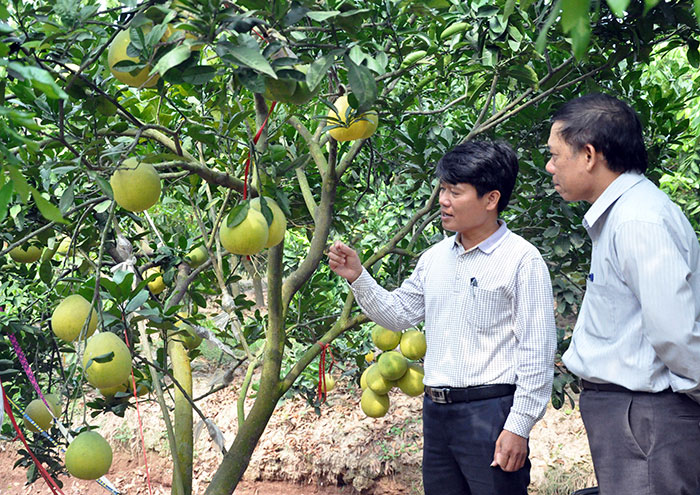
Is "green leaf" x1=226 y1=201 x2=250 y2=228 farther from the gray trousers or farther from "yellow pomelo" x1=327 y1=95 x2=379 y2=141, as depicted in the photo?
the gray trousers

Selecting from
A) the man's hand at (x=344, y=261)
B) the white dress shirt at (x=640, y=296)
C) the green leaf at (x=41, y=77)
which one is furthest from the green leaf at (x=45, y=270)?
the white dress shirt at (x=640, y=296)

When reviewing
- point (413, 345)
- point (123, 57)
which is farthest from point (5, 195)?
point (413, 345)

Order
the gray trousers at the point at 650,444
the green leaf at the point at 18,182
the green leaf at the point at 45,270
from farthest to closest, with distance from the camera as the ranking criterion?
1. the green leaf at the point at 45,270
2. the gray trousers at the point at 650,444
3. the green leaf at the point at 18,182

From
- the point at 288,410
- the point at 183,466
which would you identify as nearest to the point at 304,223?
the point at 183,466

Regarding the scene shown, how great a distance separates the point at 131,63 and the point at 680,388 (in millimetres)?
1246

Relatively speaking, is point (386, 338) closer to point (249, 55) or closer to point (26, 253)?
point (26, 253)

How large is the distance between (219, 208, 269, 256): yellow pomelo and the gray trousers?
0.85 m

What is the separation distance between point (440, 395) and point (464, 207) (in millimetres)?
529

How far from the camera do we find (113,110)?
1.46 meters

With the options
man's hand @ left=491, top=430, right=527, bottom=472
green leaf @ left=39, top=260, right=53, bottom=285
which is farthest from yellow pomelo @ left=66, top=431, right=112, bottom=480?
man's hand @ left=491, top=430, right=527, bottom=472

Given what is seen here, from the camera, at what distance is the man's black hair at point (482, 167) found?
5.85 ft

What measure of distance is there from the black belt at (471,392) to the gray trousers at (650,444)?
33cm

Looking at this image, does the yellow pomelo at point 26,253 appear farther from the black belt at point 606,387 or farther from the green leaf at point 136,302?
the black belt at point 606,387

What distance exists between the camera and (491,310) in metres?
1.75
